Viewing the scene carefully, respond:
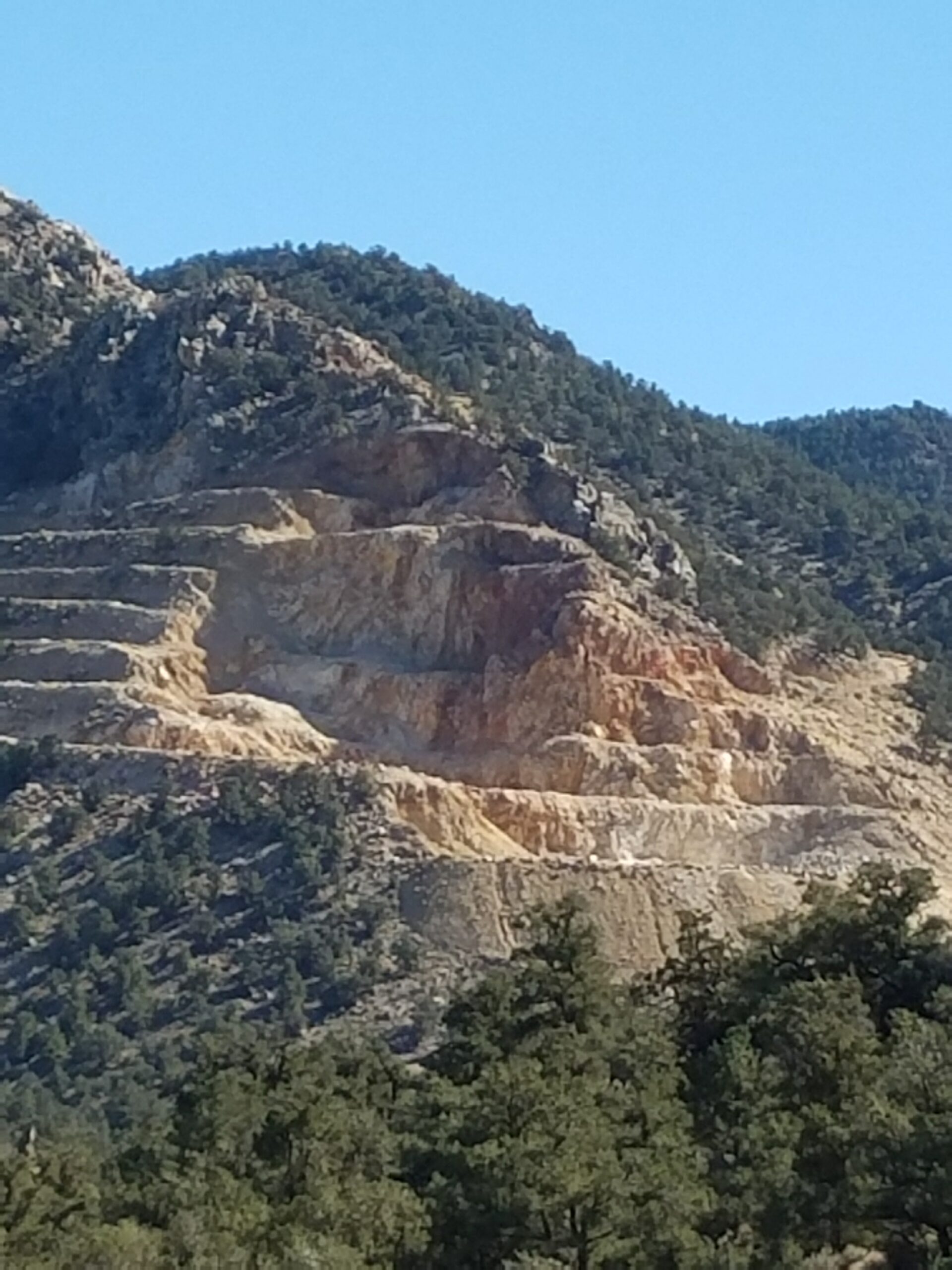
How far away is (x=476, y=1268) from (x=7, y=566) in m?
56.1

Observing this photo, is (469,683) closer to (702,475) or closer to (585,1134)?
(702,475)

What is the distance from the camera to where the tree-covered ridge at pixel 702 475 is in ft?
301

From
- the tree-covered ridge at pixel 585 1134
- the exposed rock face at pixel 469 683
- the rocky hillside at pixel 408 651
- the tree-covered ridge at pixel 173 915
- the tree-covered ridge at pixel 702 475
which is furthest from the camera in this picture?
the tree-covered ridge at pixel 702 475

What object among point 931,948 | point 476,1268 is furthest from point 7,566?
point 476,1268

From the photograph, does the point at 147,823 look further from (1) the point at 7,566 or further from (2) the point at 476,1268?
(2) the point at 476,1268

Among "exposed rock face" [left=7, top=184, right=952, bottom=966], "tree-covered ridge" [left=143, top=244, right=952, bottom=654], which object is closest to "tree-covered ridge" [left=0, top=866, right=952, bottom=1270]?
"exposed rock face" [left=7, top=184, right=952, bottom=966]

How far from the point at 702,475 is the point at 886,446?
1601 inches

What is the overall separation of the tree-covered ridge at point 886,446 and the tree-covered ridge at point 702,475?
1648cm

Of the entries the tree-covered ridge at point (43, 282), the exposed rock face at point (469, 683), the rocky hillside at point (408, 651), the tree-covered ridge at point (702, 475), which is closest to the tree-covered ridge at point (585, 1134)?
the rocky hillside at point (408, 651)

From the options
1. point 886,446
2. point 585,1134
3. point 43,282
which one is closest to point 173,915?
point 585,1134

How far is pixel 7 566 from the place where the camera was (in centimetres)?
8638

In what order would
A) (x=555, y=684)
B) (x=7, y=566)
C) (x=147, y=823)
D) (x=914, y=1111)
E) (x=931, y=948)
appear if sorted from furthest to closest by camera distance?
(x=7, y=566), (x=555, y=684), (x=147, y=823), (x=931, y=948), (x=914, y=1111)

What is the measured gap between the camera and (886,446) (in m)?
140

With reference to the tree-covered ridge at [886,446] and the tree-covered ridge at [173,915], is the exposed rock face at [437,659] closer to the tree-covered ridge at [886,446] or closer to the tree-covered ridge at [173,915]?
the tree-covered ridge at [173,915]
